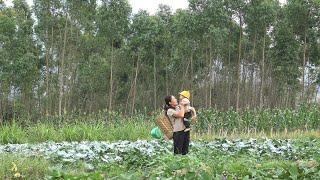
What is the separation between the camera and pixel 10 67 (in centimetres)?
2981

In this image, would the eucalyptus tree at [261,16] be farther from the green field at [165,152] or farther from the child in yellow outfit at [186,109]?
the child in yellow outfit at [186,109]

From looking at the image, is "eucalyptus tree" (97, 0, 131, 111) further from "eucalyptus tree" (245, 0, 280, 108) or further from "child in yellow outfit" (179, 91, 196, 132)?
"child in yellow outfit" (179, 91, 196, 132)

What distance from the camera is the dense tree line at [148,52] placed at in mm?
30766

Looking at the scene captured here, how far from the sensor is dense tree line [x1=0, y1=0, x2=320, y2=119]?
3077cm

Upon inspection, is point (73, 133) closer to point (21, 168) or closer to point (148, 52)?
point (21, 168)

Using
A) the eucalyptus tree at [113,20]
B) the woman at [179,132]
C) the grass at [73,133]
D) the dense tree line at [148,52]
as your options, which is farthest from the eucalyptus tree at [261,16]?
the woman at [179,132]

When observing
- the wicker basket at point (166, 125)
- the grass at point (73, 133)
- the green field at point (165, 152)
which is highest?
the wicker basket at point (166, 125)

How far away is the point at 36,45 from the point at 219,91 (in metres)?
15.7

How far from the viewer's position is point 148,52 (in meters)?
32.7

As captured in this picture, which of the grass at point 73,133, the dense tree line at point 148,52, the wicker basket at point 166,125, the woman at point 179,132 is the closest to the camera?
the woman at point 179,132

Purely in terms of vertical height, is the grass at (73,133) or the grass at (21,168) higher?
the grass at (21,168)

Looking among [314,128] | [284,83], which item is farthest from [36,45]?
[314,128]

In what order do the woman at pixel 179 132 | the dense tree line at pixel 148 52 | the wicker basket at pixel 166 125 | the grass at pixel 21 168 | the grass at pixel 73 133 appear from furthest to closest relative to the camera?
the dense tree line at pixel 148 52 < the grass at pixel 73 133 < the wicker basket at pixel 166 125 < the woman at pixel 179 132 < the grass at pixel 21 168

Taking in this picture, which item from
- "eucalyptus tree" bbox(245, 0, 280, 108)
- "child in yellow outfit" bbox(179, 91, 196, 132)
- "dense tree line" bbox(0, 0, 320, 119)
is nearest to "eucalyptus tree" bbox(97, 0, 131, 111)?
"dense tree line" bbox(0, 0, 320, 119)
